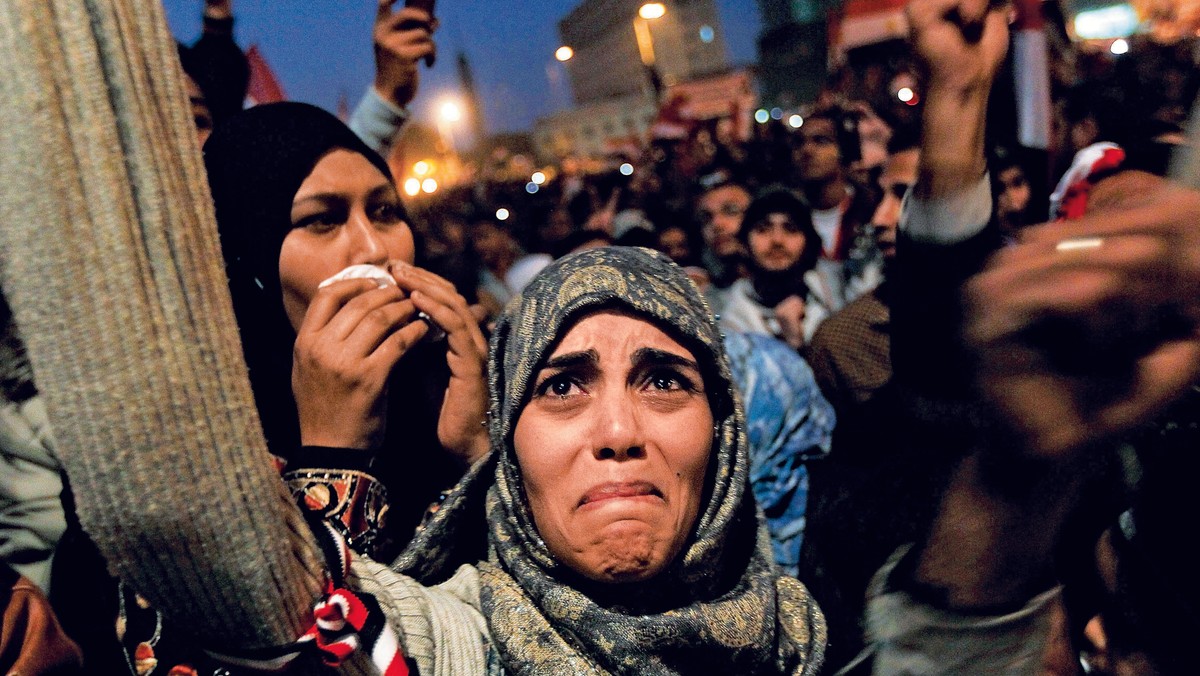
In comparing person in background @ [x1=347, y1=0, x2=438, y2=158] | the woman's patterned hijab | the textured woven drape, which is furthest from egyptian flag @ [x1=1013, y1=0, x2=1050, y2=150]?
the textured woven drape

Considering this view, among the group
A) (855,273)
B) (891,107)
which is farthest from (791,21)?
(855,273)

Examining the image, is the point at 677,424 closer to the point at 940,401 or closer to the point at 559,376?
the point at 559,376

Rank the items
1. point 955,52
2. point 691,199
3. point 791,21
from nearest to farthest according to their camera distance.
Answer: point 955,52
point 691,199
point 791,21

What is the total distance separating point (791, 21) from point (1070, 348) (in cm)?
7648

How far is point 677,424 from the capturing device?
1.62 metres

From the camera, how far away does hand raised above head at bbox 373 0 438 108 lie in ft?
8.31

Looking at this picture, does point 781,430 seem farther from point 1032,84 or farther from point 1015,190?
point 1015,190

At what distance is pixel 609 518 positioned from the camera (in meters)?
1.47

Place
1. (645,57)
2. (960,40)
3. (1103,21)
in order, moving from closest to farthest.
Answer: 1. (960,40)
2. (645,57)
3. (1103,21)

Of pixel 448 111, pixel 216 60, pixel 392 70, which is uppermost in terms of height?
pixel 448 111

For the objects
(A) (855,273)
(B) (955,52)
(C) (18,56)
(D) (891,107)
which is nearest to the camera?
(C) (18,56)

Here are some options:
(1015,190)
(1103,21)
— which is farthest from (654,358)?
(1103,21)

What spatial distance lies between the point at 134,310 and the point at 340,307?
0.92m

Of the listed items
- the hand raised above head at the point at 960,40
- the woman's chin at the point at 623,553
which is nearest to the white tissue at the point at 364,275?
the woman's chin at the point at 623,553
